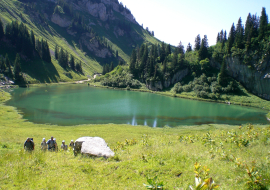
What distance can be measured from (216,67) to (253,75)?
25986 millimetres

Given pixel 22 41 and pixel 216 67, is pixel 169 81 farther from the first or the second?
pixel 22 41

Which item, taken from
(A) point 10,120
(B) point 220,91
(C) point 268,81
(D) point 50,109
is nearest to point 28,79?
(D) point 50,109

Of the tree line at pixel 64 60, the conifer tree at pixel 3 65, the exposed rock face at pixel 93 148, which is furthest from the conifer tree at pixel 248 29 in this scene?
the conifer tree at pixel 3 65

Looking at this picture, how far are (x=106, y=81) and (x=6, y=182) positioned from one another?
482 ft

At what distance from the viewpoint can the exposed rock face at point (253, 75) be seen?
93125mm

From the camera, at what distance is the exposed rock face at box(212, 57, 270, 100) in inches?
3666

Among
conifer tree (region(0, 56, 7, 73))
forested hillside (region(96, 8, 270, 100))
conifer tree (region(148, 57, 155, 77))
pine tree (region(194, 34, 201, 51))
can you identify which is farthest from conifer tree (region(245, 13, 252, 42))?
conifer tree (region(0, 56, 7, 73))

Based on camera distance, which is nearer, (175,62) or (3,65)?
(3,65)

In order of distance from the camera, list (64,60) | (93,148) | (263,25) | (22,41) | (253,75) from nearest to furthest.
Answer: (93,148)
(263,25)
(253,75)
(22,41)
(64,60)

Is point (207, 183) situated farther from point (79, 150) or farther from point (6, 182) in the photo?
point (79, 150)

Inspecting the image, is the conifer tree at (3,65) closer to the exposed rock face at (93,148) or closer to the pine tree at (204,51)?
the exposed rock face at (93,148)

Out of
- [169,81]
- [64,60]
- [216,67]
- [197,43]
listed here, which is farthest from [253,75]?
[64,60]

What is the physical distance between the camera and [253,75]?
98.9 m

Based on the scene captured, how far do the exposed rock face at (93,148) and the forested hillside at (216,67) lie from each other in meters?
95.0
